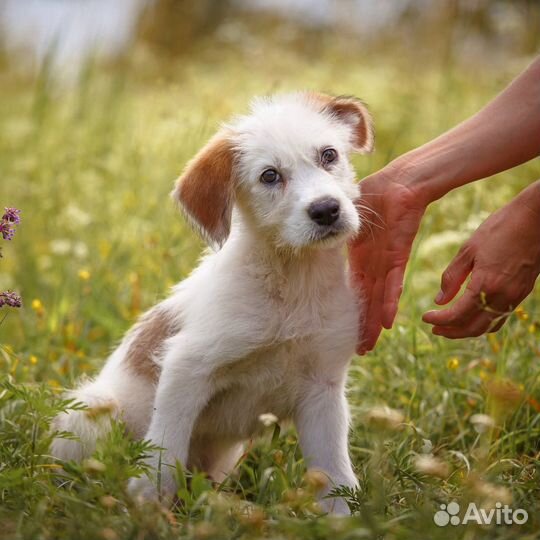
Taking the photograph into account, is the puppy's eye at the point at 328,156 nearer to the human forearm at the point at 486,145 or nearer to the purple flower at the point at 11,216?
the human forearm at the point at 486,145

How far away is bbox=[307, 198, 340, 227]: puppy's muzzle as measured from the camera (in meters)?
2.61

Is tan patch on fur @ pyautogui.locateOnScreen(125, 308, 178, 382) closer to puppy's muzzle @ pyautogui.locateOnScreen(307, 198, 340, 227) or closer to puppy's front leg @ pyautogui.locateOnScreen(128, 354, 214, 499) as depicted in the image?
puppy's front leg @ pyautogui.locateOnScreen(128, 354, 214, 499)

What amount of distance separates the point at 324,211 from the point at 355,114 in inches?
28.3

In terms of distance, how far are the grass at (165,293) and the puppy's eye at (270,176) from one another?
840 mm

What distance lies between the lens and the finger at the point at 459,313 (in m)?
2.71

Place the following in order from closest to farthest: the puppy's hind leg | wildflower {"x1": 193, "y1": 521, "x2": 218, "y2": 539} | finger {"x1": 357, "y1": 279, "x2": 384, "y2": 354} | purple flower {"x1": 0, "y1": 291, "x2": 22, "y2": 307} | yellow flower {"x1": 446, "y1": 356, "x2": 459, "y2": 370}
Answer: wildflower {"x1": 193, "y1": 521, "x2": 218, "y2": 539} → purple flower {"x1": 0, "y1": 291, "x2": 22, "y2": 307} → finger {"x1": 357, "y1": 279, "x2": 384, "y2": 354} → the puppy's hind leg → yellow flower {"x1": 446, "y1": 356, "x2": 459, "y2": 370}

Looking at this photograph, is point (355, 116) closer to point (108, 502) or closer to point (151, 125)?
point (108, 502)

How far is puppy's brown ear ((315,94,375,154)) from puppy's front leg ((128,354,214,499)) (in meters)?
1.07

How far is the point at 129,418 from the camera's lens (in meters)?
Result: 3.00

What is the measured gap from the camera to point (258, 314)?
2715 mm

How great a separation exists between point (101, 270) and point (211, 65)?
4595 mm

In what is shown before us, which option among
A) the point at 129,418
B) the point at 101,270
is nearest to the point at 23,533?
the point at 129,418

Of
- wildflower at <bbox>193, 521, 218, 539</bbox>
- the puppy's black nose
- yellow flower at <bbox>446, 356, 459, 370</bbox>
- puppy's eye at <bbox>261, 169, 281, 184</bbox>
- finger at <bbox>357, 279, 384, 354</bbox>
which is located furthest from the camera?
yellow flower at <bbox>446, 356, 459, 370</bbox>

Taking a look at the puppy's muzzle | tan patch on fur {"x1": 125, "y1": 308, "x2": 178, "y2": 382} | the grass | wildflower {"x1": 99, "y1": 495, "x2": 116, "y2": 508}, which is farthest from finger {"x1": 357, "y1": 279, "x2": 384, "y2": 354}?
wildflower {"x1": 99, "y1": 495, "x2": 116, "y2": 508}
